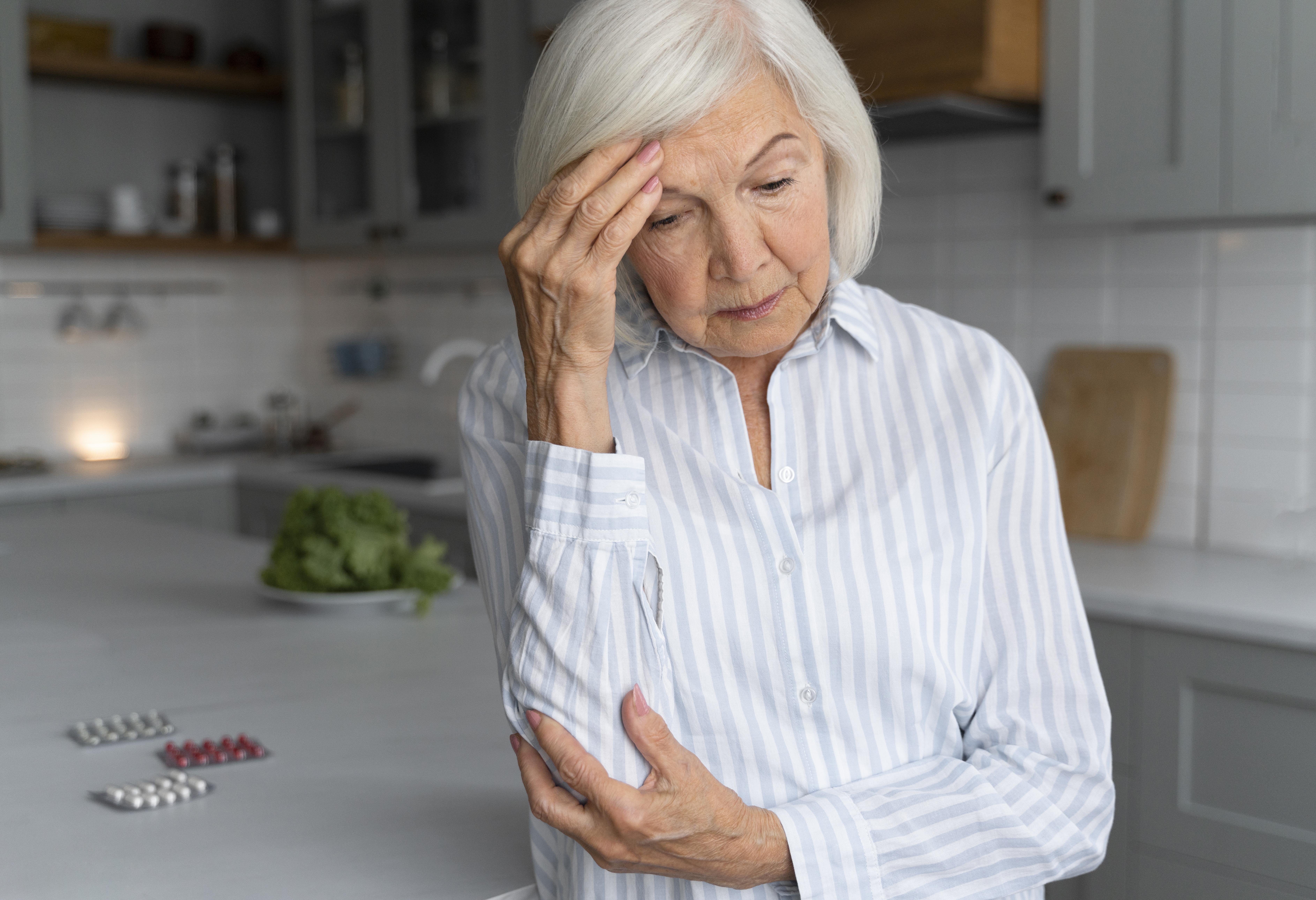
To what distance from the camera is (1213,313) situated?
103 inches

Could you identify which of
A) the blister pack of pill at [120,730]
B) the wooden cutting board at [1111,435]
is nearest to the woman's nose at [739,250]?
the blister pack of pill at [120,730]

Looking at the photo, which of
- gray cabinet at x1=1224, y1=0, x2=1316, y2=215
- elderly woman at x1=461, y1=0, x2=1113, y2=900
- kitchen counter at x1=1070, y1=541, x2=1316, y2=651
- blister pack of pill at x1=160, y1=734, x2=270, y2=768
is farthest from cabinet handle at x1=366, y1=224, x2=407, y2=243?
elderly woman at x1=461, y1=0, x2=1113, y2=900

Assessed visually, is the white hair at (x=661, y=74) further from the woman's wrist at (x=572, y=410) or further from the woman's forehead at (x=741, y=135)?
the woman's wrist at (x=572, y=410)

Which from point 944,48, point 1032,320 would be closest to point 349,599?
point 944,48

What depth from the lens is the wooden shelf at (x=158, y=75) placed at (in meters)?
3.97

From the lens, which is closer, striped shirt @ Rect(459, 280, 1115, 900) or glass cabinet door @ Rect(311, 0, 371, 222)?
striped shirt @ Rect(459, 280, 1115, 900)

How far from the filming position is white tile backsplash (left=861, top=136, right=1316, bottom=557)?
252 centimetres

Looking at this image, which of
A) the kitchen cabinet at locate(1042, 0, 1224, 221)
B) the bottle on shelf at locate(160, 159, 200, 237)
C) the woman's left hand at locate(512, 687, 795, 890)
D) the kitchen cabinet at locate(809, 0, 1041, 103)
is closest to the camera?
the woman's left hand at locate(512, 687, 795, 890)

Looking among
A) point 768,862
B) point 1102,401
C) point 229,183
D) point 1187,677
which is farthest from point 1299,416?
point 229,183

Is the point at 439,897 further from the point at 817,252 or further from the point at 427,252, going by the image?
the point at 427,252

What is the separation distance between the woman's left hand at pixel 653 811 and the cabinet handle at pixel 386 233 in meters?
3.25

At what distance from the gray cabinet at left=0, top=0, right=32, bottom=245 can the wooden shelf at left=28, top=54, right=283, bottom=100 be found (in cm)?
15

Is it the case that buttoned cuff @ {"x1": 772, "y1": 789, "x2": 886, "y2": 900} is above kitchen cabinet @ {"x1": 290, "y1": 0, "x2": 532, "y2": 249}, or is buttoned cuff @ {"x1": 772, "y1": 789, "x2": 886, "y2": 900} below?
below

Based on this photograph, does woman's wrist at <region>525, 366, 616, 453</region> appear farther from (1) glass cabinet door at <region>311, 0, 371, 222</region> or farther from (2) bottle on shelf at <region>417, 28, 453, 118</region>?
(1) glass cabinet door at <region>311, 0, 371, 222</region>
